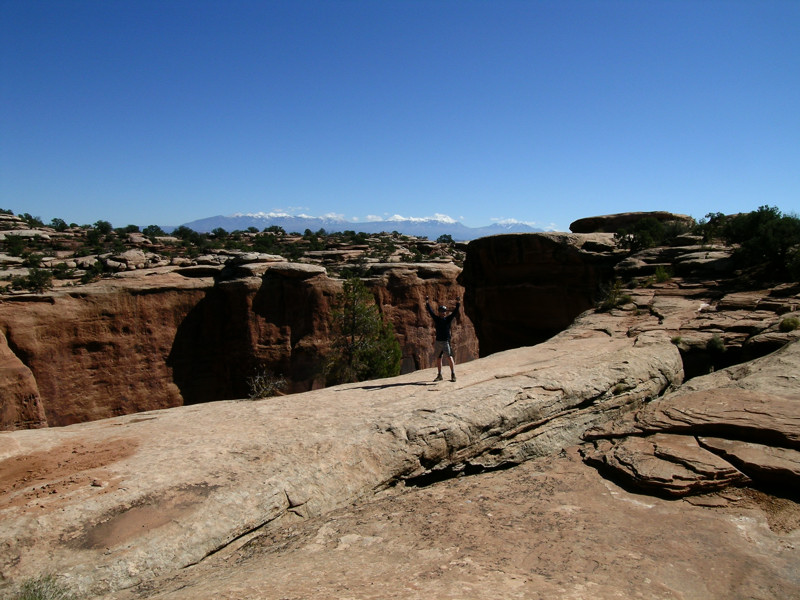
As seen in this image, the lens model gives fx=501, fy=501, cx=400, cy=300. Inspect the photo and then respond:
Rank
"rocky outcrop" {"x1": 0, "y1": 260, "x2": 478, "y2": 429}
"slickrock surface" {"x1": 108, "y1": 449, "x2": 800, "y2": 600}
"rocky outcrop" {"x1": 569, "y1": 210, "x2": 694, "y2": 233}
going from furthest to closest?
"rocky outcrop" {"x1": 569, "y1": 210, "x2": 694, "y2": 233}, "rocky outcrop" {"x1": 0, "y1": 260, "x2": 478, "y2": 429}, "slickrock surface" {"x1": 108, "y1": 449, "x2": 800, "y2": 600}

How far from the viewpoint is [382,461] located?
680cm

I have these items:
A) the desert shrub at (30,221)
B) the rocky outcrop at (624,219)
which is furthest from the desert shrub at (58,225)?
the rocky outcrop at (624,219)

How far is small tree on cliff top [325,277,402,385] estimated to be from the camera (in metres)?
21.8

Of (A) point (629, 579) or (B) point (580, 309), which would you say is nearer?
(A) point (629, 579)

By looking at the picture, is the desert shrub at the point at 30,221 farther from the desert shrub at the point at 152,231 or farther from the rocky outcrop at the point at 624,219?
the rocky outcrop at the point at 624,219

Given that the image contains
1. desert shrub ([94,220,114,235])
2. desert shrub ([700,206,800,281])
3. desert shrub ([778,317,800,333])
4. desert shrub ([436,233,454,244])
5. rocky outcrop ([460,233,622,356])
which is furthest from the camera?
desert shrub ([436,233,454,244])

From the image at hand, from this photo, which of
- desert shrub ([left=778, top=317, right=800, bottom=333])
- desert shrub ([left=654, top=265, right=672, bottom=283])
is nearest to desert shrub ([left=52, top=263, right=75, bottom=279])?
desert shrub ([left=654, top=265, right=672, bottom=283])

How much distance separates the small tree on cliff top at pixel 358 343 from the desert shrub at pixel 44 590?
17.2m

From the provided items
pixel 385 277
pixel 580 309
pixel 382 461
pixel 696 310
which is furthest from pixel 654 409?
pixel 385 277

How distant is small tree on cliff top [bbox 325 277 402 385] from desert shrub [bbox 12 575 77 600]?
17183 millimetres

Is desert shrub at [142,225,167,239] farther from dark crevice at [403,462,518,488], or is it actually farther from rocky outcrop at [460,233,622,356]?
dark crevice at [403,462,518,488]

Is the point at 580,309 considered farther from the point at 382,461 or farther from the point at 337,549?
the point at 337,549

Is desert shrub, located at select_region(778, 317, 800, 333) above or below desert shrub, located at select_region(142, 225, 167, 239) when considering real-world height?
below

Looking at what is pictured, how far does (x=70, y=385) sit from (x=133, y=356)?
8.40 ft
